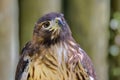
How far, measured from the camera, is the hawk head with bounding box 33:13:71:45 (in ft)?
1.53

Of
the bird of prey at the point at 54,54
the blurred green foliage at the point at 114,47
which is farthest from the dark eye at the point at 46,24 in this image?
the blurred green foliage at the point at 114,47

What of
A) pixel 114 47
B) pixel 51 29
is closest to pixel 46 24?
pixel 51 29

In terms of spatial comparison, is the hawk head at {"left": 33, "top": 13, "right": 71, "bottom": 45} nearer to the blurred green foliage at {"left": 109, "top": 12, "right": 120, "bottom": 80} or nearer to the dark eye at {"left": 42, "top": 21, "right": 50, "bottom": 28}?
the dark eye at {"left": 42, "top": 21, "right": 50, "bottom": 28}

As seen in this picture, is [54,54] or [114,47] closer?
[54,54]

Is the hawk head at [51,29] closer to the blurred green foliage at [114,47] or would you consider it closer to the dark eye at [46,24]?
the dark eye at [46,24]

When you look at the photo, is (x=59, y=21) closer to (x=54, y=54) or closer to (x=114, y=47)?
(x=54, y=54)

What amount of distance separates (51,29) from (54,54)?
0.11 ft

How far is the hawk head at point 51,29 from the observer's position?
18.4 inches

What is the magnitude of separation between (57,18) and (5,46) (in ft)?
1.46

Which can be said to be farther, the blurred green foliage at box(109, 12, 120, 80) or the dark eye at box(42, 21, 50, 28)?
the blurred green foliage at box(109, 12, 120, 80)

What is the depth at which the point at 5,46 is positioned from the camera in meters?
0.89

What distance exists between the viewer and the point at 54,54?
0.48 m

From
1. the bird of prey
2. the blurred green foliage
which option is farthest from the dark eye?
the blurred green foliage

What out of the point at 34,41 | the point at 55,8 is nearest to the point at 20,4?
the point at 55,8
